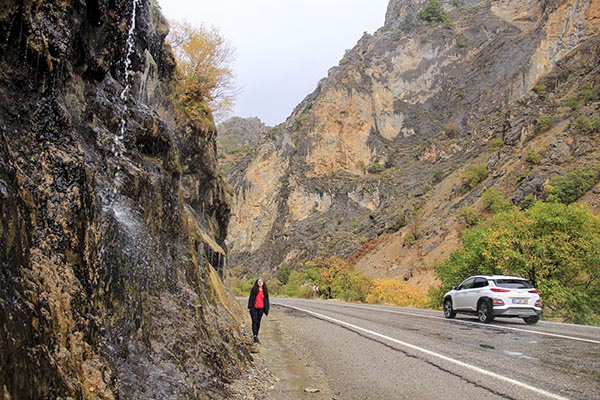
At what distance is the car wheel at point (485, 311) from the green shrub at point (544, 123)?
40.1 meters

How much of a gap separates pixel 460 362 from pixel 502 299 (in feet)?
21.3

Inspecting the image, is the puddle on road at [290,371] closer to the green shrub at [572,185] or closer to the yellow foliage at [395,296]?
the yellow foliage at [395,296]

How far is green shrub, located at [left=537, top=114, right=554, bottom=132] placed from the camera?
46406mm

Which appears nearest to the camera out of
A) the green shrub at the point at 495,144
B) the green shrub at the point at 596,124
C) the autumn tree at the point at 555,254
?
the autumn tree at the point at 555,254

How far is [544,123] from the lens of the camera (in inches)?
1833

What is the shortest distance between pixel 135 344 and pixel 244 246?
249 ft

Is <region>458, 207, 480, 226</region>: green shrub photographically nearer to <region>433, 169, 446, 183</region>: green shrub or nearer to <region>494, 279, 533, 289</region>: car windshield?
<region>433, 169, 446, 183</region>: green shrub

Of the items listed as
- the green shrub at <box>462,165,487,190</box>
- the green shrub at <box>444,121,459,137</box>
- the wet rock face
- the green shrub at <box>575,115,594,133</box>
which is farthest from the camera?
the green shrub at <box>444,121,459,137</box>

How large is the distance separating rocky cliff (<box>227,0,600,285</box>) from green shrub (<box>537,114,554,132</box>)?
0.50 metres

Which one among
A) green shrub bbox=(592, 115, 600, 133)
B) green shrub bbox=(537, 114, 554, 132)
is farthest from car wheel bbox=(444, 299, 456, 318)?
green shrub bbox=(537, 114, 554, 132)

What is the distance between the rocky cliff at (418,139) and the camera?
47062mm

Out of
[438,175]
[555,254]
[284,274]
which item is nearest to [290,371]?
[555,254]

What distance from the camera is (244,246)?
79938 mm

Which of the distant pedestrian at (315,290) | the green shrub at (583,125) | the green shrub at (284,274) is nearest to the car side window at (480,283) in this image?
the distant pedestrian at (315,290)
